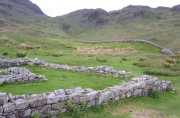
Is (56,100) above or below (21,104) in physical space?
below

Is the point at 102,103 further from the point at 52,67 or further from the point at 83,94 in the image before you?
the point at 52,67

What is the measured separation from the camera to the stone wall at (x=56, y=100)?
16500 mm

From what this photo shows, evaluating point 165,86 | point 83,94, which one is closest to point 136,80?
point 165,86

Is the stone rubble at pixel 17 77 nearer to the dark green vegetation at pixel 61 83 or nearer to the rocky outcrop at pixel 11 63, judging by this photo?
the dark green vegetation at pixel 61 83

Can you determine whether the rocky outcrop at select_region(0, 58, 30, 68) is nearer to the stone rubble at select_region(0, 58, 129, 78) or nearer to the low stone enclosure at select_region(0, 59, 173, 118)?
the stone rubble at select_region(0, 58, 129, 78)

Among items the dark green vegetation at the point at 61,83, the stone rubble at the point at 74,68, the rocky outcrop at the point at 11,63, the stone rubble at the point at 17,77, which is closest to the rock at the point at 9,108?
the dark green vegetation at the point at 61,83

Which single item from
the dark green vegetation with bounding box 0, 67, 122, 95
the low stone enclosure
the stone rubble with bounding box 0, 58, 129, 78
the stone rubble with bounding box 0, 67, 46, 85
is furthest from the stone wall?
the stone rubble with bounding box 0, 58, 129, 78

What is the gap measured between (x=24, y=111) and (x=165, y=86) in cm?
1423

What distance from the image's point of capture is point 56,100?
18391 millimetres

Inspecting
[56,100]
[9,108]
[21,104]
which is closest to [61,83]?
[56,100]

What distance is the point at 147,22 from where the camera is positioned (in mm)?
187625

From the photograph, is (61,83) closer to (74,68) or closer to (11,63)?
(74,68)

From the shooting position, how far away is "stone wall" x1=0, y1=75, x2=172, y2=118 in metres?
16.5

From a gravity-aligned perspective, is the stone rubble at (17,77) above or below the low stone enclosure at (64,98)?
above
